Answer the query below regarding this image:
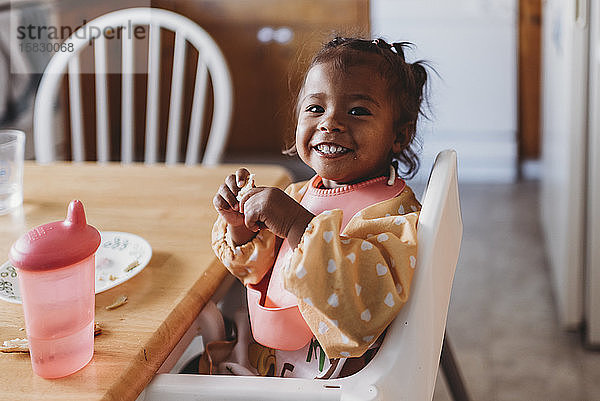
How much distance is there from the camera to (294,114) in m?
1.14

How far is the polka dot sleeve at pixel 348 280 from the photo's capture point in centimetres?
79

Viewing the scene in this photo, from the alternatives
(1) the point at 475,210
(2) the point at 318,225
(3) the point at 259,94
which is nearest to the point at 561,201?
(1) the point at 475,210

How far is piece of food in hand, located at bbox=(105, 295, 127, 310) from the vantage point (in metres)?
0.93

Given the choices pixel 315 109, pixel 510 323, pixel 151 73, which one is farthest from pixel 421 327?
pixel 510 323

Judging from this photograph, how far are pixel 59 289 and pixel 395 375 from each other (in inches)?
13.0

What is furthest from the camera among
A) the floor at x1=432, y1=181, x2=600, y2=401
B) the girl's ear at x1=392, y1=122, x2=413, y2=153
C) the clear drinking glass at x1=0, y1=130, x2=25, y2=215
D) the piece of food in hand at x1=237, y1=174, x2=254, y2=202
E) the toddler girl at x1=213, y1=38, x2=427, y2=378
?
the floor at x1=432, y1=181, x2=600, y2=401

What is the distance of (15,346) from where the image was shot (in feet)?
2.71

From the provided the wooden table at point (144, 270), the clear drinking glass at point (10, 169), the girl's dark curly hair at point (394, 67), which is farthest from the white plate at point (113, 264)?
the girl's dark curly hair at point (394, 67)

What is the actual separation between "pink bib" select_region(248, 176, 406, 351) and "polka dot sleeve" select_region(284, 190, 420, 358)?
13 cm

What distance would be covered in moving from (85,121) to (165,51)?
0.50 meters

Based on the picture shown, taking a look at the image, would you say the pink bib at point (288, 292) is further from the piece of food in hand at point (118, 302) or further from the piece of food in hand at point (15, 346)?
the piece of food in hand at point (15, 346)

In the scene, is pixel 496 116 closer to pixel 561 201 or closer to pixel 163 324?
pixel 561 201

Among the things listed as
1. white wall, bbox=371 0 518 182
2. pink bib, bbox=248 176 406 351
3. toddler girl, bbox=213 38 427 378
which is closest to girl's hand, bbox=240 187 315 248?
toddler girl, bbox=213 38 427 378

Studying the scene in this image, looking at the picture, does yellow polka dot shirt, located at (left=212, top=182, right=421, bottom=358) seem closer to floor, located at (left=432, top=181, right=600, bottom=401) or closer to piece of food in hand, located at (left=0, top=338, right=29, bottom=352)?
piece of food in hand, located at (left=0, top=338, right=29, bottom=352)
